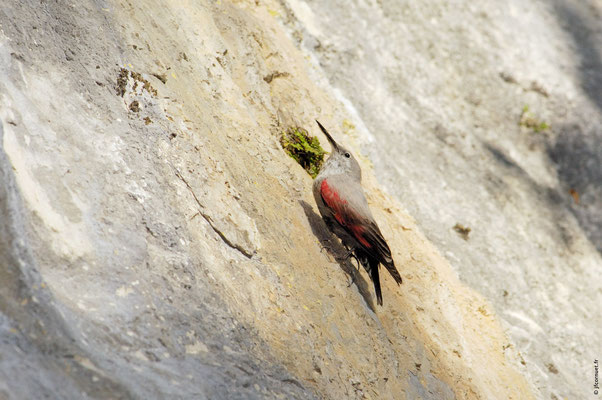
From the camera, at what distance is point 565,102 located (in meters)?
10.8

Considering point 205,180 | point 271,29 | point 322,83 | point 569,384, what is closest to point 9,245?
point 205,180

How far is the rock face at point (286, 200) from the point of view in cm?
317

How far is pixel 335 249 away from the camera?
593 centimetres

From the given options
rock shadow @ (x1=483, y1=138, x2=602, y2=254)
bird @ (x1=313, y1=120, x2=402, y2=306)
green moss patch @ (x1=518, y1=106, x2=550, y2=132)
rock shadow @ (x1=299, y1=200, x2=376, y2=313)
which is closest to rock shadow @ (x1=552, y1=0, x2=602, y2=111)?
rock shadow @ (x1=483, y1=138, x2=602, y2=254)

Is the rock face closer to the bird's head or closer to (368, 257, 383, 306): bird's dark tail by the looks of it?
(368, 257, 383, 306): bird's dark tail

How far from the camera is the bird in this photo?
5.64 metres

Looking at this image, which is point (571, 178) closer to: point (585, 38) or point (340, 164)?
point (585, 38)

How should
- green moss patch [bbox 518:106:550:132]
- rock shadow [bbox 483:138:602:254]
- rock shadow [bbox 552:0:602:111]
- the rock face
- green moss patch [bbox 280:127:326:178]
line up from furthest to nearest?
rock shadow [bbox 552:0:602:111]
green moss patch [bbox 518:106:550:132]
rock shadow [bbox 483:138:602:254]
green moss patch [bbox 280:127:326:178]
the rock face

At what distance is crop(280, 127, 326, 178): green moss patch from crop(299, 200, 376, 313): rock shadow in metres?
0.94

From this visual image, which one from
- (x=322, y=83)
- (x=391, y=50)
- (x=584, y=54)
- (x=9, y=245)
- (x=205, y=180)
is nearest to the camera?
(x=9, y=245)

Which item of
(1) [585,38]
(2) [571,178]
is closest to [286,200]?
(2) [571,178]

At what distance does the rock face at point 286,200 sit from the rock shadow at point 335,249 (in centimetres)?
4

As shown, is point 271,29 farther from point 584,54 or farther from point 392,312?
point 584,54

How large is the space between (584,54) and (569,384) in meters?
7.35
